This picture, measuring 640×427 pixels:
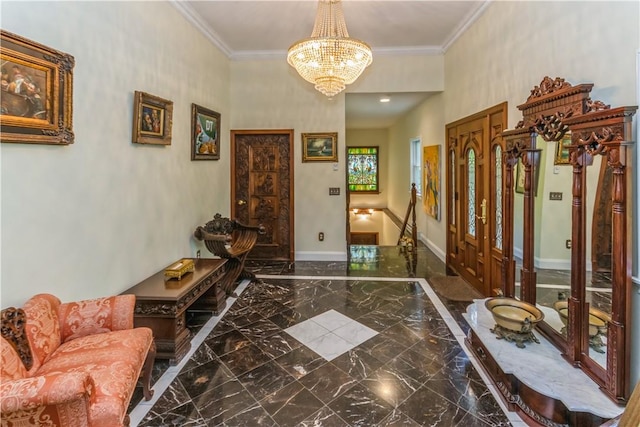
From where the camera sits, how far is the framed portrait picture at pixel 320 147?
5.62m

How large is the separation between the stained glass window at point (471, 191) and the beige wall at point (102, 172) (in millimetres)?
3678

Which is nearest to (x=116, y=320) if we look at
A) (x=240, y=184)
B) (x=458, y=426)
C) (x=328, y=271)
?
(x=458, y=426)

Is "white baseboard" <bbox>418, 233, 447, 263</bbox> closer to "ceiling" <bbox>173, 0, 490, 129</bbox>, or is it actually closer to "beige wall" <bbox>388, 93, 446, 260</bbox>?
"beige wall" <bbox>388, 93, 446, 260</bbox>

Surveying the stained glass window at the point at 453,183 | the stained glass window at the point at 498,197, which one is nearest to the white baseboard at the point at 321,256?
the stained glass window at the point at 453,183

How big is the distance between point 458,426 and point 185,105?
13.7ft

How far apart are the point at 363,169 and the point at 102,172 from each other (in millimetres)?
9372

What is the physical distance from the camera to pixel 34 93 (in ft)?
6.61

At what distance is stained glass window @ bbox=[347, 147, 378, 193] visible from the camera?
11289 millimetres

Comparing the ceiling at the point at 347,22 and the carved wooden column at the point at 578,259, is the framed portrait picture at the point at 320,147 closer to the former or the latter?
the ceiling at the point at 347,22

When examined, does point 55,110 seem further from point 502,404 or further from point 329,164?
point 329,164

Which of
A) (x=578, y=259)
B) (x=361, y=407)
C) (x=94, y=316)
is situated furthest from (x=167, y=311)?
(x=578, y=259)

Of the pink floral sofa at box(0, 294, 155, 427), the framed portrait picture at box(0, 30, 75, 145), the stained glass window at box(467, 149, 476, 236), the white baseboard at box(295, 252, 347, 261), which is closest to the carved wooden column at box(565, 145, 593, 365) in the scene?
the stained glass window at box(467, 149, 476, 236)

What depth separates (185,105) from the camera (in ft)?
13.4

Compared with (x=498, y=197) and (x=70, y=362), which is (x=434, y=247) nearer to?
(x=498, y=197)
